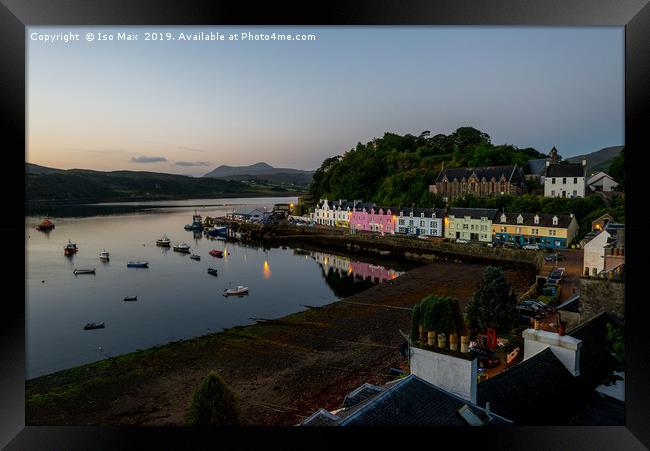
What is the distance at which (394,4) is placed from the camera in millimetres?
2359

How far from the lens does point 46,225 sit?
50.3ft

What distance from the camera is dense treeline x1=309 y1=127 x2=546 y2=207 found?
17031mm

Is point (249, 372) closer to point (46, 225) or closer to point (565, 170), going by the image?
point (565, 170)

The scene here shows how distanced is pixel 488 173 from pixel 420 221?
3106mm

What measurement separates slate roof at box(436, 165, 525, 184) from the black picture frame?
41.8 ft

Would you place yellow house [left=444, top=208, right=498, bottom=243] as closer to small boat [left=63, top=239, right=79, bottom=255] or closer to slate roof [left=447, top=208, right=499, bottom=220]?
slate roof [left=447, top=208, right=499, bottom=220]

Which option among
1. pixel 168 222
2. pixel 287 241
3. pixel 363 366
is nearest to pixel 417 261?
pixel 287 241

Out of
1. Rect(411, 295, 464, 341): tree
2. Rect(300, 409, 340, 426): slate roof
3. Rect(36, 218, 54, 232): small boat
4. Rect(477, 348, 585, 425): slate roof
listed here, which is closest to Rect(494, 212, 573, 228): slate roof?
Rect(411, 295, 464, 341): tree

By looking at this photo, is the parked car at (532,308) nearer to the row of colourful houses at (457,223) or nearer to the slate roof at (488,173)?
the row of colourful houses at (457,223)

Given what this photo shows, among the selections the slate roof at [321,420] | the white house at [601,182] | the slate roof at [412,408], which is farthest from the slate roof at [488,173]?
the slate roof at [321,420]

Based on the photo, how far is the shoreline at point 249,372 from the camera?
466 cm

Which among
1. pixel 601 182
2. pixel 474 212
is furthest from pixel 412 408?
pixel 474 212

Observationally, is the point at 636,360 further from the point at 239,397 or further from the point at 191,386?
the point at 191,386

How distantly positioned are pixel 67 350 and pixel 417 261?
10965 mm
